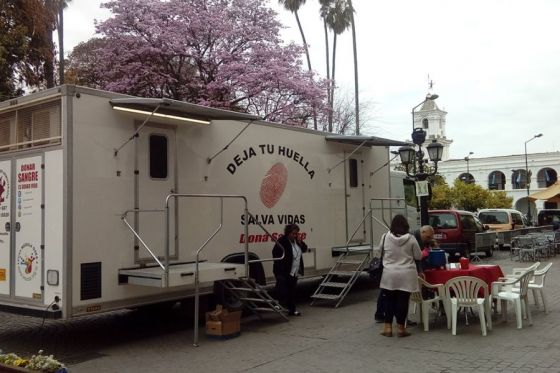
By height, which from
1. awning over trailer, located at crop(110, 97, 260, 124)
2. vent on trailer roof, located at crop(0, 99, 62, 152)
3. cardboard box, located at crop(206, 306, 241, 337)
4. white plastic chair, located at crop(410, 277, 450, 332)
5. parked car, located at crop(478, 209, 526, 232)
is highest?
awning over trailer, located at crop(110, 97, 260, 124)

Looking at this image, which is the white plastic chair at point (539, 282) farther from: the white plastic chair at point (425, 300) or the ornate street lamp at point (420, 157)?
the ornate street lamp at point (420, 157)

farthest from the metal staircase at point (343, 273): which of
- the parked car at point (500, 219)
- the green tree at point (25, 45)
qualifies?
the parked car at point (500, 219)

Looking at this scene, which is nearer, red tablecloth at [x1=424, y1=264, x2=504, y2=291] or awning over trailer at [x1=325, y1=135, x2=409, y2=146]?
red tablecloth at [x1=424, y1=264, x2=504, y2=291]

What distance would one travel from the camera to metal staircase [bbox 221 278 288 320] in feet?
26.8

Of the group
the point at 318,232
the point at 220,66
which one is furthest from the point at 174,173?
the point at 220,66

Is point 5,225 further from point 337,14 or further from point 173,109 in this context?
point 337,14

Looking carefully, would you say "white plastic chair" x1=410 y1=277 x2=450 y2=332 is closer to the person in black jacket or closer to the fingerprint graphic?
the person in black jacket

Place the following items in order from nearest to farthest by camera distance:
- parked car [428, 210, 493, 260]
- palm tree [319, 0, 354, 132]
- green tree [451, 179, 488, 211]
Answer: parked car [428, 210, 493, 260] < palm tree [319, 0, 354, 132] < green tree [451, 179, 488, 211]

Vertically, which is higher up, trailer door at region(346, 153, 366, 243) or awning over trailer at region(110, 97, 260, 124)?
awning over trailer at region(110, 97, 260, 124)

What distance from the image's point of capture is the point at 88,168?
269 inches

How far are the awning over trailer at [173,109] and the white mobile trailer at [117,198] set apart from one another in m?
0.02

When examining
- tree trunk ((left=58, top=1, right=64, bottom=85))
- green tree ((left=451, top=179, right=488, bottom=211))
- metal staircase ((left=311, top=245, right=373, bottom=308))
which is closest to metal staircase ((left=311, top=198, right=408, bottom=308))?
metal staircase ((left=311, top=245, right=373, bottom=308))

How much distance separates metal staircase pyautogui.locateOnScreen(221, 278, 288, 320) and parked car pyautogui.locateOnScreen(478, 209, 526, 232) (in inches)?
754

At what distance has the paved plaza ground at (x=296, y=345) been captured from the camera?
6.12m
